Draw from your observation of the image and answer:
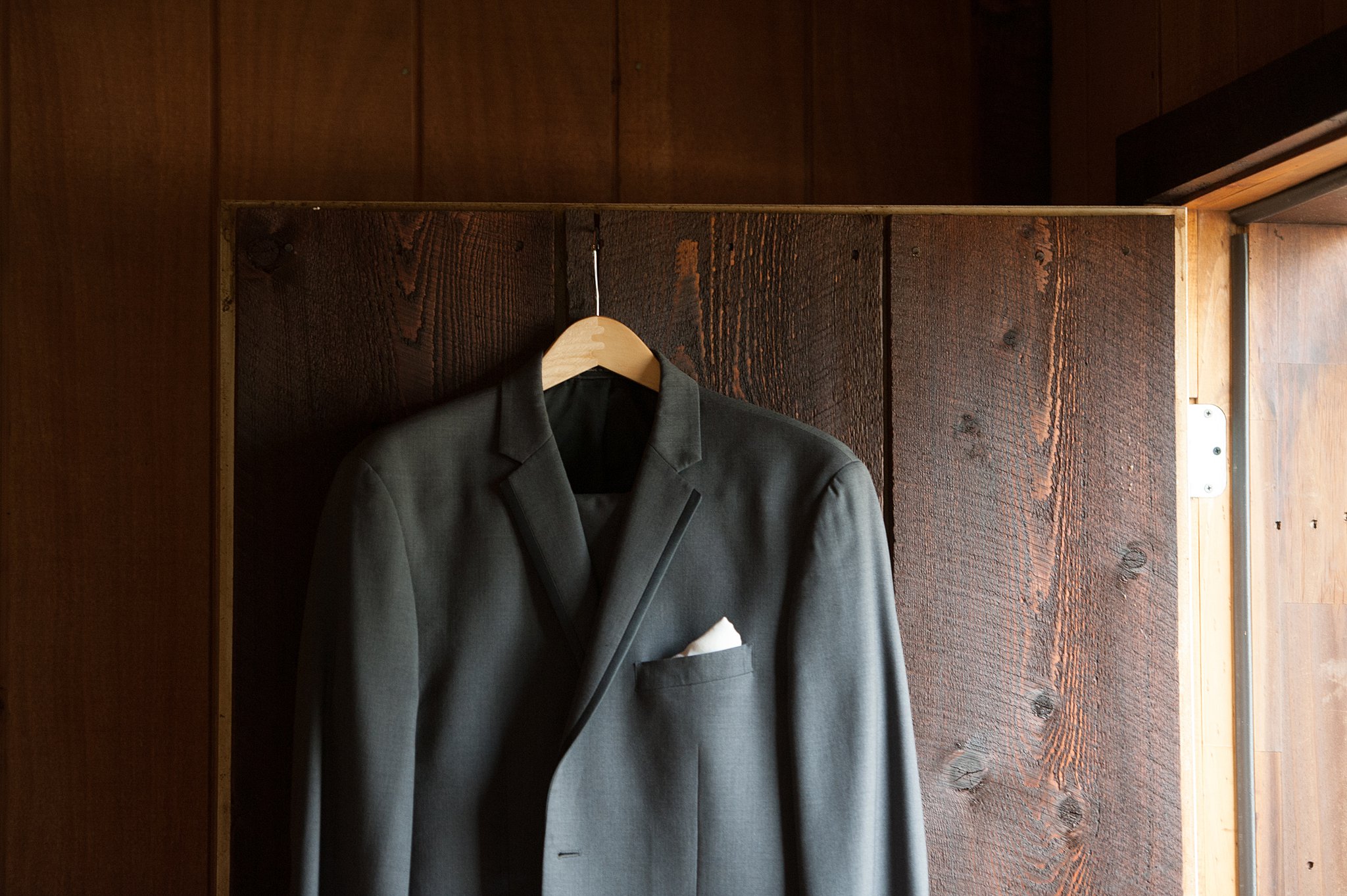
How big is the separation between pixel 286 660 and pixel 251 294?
41 cm

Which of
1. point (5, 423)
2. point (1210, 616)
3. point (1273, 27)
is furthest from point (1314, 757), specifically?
point (5, 423)

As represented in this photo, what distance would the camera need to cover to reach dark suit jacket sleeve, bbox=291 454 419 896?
2.97 feet

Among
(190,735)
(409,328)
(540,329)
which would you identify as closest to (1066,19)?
(540,329)

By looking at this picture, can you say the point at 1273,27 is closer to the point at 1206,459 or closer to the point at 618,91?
the point at 1206,459

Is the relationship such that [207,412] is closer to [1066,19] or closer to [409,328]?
[409,328]

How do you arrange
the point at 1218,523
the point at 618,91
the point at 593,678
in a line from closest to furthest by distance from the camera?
1. the point at 593,678
2. the point at 1218,523
3. the point at 618,91

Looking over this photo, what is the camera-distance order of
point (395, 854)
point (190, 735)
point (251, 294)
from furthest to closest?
point (190, 735) → point (251, 294) → point (395, 854)

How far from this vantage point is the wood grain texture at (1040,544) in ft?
3.53

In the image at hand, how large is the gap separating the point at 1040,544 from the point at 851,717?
1.08ft

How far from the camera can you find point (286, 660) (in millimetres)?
1032

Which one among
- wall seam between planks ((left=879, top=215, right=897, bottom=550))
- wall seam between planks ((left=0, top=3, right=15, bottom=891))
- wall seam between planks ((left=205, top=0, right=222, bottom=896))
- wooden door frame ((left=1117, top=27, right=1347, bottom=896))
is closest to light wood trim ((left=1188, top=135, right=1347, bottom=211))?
wooden door frame ((left=1117, top=27, right=1347, bottom=896))

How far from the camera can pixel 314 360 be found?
1.04m

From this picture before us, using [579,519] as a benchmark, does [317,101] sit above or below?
above

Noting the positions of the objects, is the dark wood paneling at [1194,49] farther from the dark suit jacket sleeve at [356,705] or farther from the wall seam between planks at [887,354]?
the dark suit jacket sleeve at [356,705]
